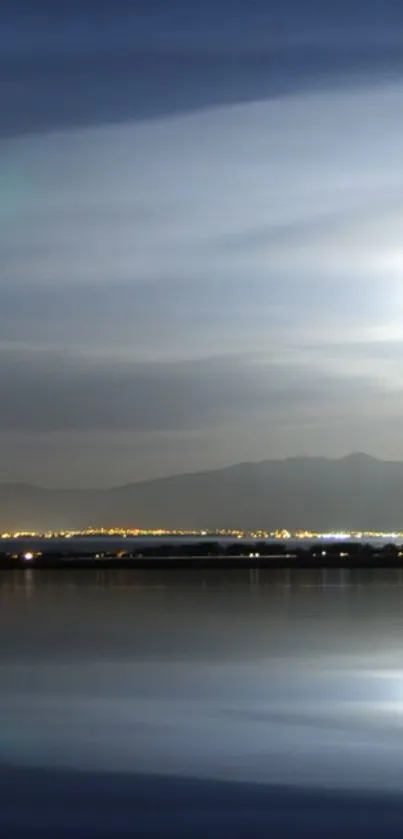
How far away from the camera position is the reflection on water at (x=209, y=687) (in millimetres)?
21266

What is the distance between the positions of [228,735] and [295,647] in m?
13.3

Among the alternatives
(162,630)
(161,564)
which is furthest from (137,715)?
(161,564)

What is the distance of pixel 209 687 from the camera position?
94.6ft

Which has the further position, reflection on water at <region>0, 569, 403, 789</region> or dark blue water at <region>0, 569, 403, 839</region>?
reflection on water at <region>0, 569, 403, 789</region>

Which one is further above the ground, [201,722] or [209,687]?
[209,687]

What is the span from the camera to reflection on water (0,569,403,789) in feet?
69.8

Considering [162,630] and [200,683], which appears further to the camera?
[162,630]

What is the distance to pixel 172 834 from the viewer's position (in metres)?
16.5

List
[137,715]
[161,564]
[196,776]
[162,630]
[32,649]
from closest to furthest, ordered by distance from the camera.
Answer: [196,776]
[137,715]
[32,649]
[162,630]
[161,564]

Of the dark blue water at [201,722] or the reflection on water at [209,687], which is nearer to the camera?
the dark blue water at [201,722]

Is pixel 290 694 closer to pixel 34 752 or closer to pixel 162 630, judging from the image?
pixel 34 752

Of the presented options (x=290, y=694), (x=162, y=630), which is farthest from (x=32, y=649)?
(x=290, y=694)

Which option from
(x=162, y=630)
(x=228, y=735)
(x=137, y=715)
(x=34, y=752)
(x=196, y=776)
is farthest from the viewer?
(x=162, y=630)

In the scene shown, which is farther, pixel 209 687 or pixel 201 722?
pixel 209 687
